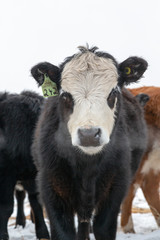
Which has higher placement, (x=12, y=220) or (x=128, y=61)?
(x=128, y=61)

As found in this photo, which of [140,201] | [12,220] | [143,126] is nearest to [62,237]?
[143,126]

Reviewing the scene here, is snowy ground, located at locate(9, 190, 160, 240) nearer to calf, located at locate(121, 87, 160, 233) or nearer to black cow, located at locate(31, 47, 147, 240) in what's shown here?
calf, located at locate(121, 87, 160, 233)

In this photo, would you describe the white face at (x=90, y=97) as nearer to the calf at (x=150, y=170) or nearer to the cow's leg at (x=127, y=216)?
the calf at (x=150, y=170)

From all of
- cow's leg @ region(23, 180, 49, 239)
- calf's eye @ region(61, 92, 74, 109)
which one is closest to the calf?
cow's leg @ region(23, 180, 49, 239)

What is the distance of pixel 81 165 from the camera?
4.11 m

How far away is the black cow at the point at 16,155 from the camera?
5.86 m

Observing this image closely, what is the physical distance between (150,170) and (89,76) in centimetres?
318

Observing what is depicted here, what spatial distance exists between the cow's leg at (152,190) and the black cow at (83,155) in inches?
96.2

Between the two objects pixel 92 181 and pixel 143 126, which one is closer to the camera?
pixel 92 181

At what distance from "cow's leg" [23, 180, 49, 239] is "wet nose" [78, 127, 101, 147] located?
9.42ft

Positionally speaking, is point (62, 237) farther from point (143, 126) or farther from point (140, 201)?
point (140, 201)

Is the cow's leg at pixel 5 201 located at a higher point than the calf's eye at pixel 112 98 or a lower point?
lower

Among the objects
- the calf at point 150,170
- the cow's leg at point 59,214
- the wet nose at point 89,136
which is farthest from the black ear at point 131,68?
the calf at point 150,170

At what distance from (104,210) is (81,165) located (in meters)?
0.55
